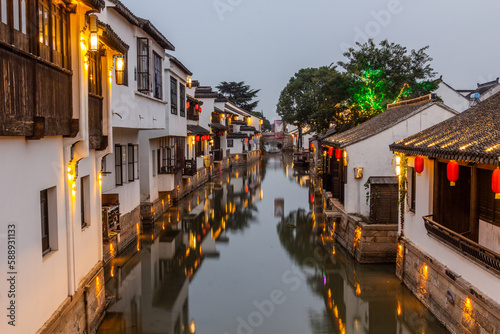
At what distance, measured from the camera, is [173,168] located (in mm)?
25844

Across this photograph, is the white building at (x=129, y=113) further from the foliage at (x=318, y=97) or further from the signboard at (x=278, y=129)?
the signboard at (x=278, y=129)

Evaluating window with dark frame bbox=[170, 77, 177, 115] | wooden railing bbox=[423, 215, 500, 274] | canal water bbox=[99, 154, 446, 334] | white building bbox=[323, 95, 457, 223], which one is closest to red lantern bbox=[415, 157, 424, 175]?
wooden railing bbox=[423, 215, 500, 274]

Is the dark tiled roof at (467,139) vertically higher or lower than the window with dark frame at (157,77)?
lower

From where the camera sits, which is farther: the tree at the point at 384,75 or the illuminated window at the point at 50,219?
the tree at the point at 384,75

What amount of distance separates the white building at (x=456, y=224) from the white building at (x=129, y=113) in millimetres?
9277

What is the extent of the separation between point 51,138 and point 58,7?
98.8 inches

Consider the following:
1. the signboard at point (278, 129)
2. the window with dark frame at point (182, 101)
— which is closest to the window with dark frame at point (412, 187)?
the window with dark frame at point (182, 101)

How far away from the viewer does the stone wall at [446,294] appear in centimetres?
901

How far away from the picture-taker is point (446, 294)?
36.1 feet

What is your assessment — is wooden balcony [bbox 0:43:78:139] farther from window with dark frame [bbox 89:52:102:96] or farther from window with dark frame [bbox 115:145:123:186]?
window with dark frame [bbox 115:145:123:186]

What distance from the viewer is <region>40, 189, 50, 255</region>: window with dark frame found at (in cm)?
Result: 841

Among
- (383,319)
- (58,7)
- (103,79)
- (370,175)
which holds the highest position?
(58,7)

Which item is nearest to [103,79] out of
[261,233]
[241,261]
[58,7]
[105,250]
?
[58,7]

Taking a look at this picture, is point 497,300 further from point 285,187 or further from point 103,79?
point 285,187
